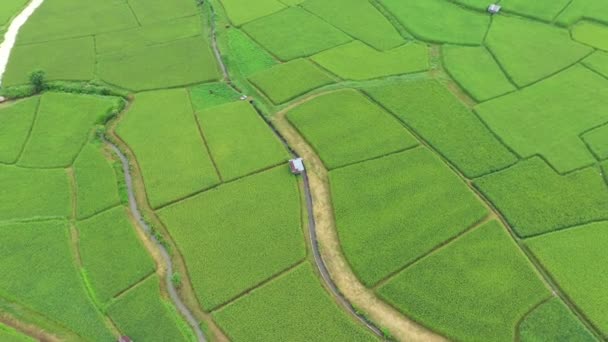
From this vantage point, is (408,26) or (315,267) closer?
(315,267)

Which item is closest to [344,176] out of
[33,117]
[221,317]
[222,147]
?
[222,147]

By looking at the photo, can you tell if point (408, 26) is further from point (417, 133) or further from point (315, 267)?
point (315, 267)

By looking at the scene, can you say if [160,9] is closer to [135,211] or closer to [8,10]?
[8,10]

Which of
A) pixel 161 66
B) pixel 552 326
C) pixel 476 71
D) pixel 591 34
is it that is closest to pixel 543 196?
pixel 552 326

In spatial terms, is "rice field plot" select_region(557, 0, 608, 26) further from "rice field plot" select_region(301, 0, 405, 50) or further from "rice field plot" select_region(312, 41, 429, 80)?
"rice field plot" select_region(301, 0, 405, 50)

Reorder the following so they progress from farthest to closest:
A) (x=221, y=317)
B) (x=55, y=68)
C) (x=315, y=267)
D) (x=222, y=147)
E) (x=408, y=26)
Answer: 1. (x=408, y=26)
2. (x=55, y=68)
3. (x=222, y=147)
4. (x=315, y=267)
5. (x=221, y=317)

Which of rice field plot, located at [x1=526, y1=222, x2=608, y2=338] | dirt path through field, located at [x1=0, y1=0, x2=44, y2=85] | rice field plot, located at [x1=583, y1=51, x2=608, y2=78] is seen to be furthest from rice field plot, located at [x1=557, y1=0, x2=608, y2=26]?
dirt path through field, located at [x1=0, y1=0, x2=44, y2=85]

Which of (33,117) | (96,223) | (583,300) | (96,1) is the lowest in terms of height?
(583,300)
